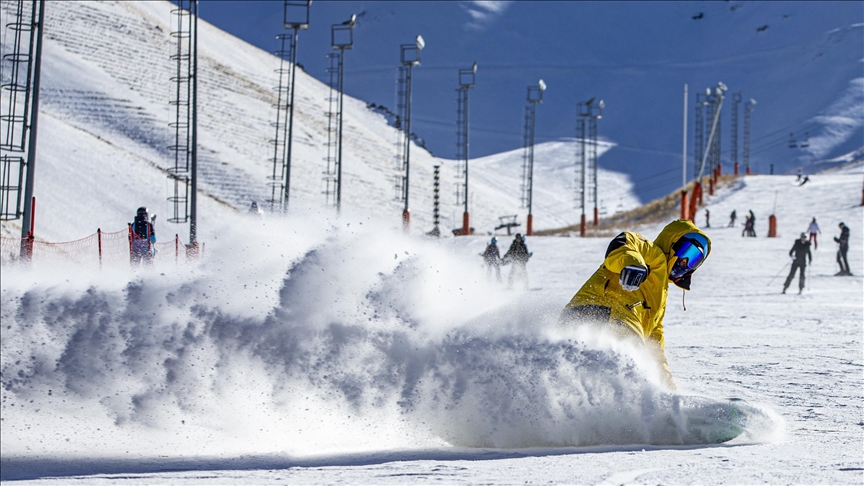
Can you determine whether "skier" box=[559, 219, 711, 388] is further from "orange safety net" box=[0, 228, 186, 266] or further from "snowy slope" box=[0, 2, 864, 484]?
"orange safety net" box=[0, 228, 186, 266]

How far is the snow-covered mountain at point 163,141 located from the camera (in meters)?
36.6

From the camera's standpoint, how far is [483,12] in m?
145

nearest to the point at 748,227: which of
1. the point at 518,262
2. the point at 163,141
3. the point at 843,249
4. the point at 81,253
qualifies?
the point at 843,249

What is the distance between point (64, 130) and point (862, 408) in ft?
130

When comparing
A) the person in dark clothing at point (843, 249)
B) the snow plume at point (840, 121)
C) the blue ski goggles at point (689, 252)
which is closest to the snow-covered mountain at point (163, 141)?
the person in dark clothing at point (843, 249)

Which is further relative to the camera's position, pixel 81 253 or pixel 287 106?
pixel 287 106

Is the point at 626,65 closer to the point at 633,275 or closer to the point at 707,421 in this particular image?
the point at 707,421

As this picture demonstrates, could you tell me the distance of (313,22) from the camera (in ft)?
489

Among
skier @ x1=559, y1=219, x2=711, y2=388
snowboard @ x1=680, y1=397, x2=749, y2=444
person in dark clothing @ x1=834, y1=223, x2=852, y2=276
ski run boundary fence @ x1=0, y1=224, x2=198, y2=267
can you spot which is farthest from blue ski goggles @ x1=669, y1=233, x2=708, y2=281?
person in dark clothing @ x1=834, y1=223, x2=852, y2=276

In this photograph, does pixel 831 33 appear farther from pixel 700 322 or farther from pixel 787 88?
pixel 700 322

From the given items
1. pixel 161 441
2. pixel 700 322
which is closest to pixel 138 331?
pixel 161 441

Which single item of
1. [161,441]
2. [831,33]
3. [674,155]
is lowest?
[161,441]

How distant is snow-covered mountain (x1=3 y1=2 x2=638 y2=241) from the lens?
3662 cm

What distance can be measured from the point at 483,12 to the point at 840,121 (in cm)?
5961
